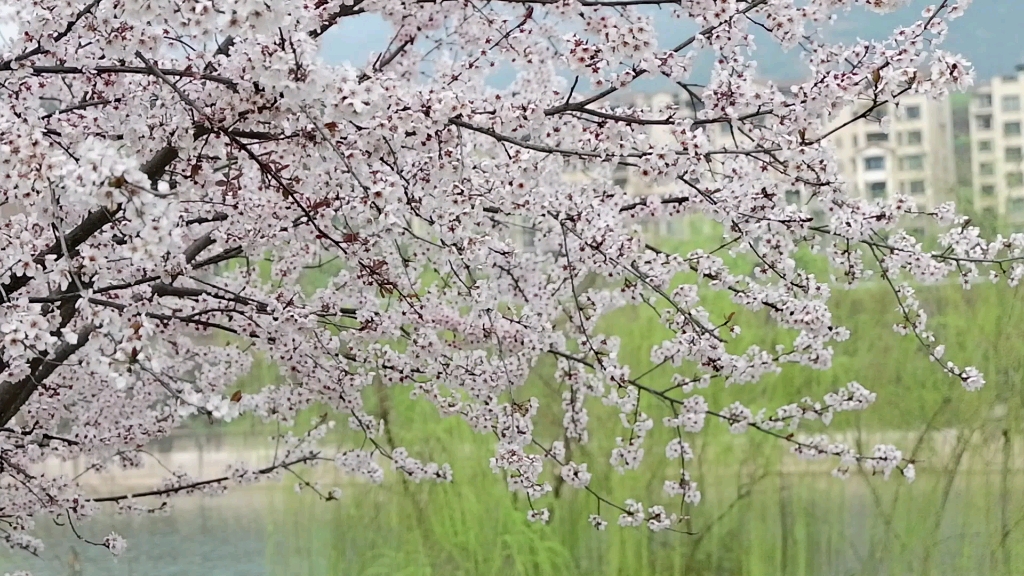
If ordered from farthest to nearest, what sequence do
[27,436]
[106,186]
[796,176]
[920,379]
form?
1. [920,379]
2. [27,436]
3. [796,176]
4. [106,186]

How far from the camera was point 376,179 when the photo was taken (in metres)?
1.29

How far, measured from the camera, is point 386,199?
1.25 m

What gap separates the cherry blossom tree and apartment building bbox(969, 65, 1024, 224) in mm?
1094

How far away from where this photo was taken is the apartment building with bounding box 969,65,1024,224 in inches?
116

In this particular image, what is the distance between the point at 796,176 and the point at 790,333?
158 cm

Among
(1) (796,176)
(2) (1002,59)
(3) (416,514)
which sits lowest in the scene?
(3) (416,514)

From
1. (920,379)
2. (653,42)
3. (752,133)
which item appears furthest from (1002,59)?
(653,42)

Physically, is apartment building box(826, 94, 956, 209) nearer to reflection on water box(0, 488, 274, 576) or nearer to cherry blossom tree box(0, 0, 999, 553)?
cherry blossom tree box(0, 0, 999, 553)

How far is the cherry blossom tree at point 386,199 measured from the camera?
1.11 m

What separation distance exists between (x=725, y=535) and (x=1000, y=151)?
1.35m

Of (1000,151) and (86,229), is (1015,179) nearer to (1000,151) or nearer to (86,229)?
(1000,151)

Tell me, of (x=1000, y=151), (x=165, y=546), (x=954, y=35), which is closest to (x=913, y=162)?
(x=1000, y=151)

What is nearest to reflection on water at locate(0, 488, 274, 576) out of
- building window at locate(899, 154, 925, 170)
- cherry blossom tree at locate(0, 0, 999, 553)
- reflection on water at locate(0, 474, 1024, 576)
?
reflection on water at locate(0, 474, 1024, 576)

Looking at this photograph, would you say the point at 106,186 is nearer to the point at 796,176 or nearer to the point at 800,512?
the point at 796,176
